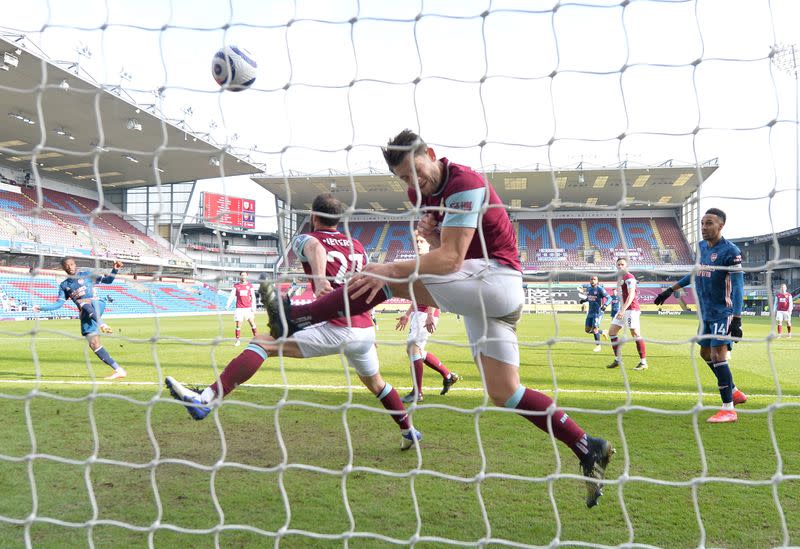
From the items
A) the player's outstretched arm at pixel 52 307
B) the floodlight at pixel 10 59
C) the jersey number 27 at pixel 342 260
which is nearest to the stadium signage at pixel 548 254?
the floodlight at pixel 10 59

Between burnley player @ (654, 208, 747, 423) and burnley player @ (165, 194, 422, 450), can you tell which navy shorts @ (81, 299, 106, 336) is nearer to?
burnley player @ (165, 194, 422, 450)

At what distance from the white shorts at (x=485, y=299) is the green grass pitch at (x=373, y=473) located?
0.29 m

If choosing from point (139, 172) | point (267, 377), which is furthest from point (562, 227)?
point (267, 377)

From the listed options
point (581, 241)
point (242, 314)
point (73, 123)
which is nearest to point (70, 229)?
point (73, 123)

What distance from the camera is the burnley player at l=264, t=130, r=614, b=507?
2.54m

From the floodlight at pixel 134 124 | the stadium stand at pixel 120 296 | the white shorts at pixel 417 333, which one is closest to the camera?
the white shorts at pixel 417 333

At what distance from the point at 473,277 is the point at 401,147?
721mm

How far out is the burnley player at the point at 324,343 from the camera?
10.9ft

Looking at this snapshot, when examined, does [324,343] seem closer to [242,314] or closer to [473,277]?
[473,277]

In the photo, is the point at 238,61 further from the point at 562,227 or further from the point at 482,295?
the point at 562,227

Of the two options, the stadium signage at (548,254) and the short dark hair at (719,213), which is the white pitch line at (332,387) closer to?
the short dark hair at (719,213)

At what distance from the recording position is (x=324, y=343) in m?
3.67

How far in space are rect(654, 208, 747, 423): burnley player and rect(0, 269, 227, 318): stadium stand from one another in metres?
18.9

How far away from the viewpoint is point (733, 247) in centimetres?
491
